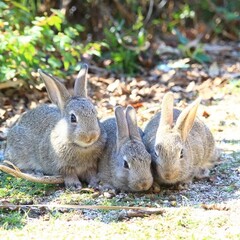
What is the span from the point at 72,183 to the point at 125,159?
1.96 feet

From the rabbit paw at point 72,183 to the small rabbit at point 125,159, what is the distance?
202 millimetres

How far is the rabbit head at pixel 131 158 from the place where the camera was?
534cm

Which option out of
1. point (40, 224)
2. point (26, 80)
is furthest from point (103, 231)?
point (26, 80)

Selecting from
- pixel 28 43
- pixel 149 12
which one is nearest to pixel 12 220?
pixel 28 43

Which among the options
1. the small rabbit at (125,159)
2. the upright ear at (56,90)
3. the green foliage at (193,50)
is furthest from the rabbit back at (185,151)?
the green foliage at (193,50)

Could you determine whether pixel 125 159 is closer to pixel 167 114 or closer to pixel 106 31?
pixel 167 114

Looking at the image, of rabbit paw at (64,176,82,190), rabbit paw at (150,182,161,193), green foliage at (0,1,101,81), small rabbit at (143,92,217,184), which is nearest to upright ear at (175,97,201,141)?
small rabbit at (143,92,217,184)

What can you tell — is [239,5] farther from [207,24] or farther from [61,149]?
[61,149]

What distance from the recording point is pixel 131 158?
17.7 feet

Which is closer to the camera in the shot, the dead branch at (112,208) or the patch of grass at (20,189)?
the dead branch at (112,208)

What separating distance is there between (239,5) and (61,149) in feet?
23.7

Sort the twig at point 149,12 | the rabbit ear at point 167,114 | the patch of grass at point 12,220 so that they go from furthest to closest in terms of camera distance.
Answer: the twig at point 149,12 → the rabbit ear at point 167,114 → the patch of grass at point 12,220

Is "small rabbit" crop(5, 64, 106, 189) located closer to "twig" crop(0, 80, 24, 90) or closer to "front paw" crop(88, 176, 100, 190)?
"front paw" crop(88, 176, 100, 190)

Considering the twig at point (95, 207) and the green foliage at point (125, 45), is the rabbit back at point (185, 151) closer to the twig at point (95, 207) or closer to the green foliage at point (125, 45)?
the twig at point (95, 207)
